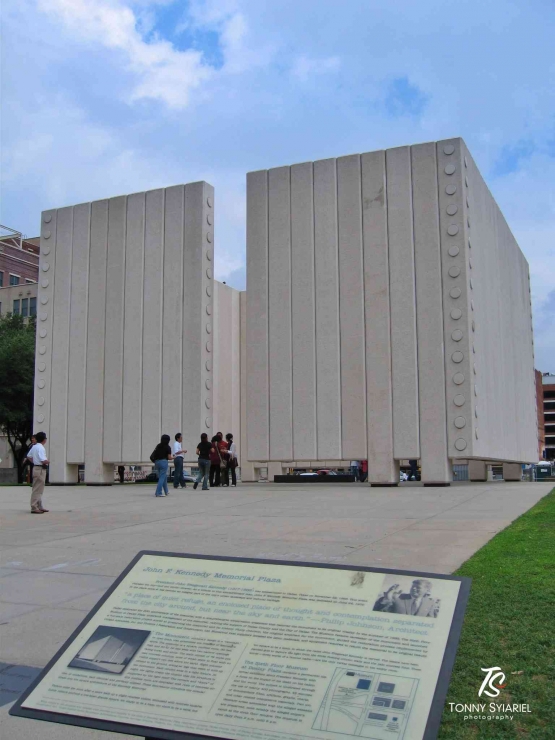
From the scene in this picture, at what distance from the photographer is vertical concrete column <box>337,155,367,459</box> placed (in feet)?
82.9

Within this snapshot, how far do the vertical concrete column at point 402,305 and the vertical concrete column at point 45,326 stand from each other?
14046mm

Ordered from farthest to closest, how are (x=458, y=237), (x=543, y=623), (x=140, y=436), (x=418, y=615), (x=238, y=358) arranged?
(x=238, y=358) → (x=140, y=436) → (x=458, y=237) → (x=543, y=623) → (x=418, y=615)

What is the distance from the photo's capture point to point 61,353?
99.7ft

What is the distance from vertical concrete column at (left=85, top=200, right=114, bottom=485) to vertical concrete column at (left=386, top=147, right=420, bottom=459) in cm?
1159

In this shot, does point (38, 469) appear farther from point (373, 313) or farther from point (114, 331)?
point (114, 331)

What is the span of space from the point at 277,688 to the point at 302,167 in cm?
2521

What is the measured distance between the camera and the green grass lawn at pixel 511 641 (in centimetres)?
418

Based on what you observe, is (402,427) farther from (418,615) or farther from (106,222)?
(418,615)

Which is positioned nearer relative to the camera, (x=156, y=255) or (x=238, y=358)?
(x=156, y=255)

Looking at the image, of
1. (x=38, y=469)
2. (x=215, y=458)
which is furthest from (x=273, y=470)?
(x=38, y=469)

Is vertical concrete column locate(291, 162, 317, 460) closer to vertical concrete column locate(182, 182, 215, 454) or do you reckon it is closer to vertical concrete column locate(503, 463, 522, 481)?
vertical concrete column locate(182, 182, 215, 454)

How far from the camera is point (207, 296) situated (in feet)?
94.0

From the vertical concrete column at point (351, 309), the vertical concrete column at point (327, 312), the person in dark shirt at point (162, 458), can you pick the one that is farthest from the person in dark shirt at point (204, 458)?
the vertical concrete column at point (351, 309)

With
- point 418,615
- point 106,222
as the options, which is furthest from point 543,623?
point 106,222
